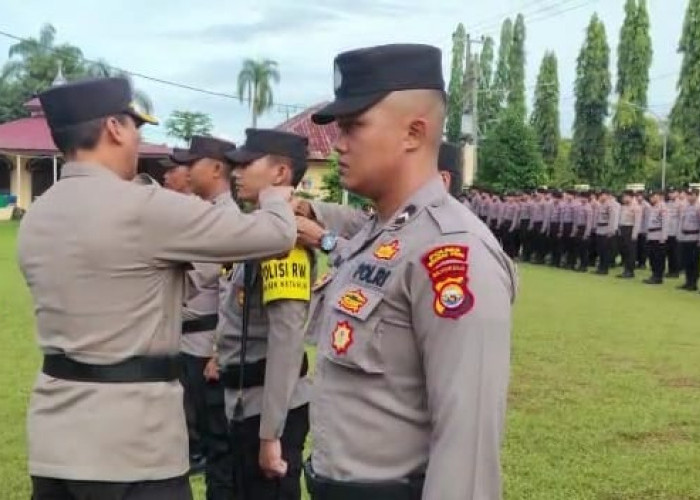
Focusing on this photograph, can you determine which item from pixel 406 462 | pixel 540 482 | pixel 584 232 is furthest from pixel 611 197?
pixel 406 462

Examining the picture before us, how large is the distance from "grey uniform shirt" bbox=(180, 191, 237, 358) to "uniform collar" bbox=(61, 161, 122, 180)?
2.18 metres

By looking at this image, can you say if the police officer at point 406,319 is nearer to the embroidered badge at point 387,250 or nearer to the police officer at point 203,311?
the embroidered badge at point 387,250

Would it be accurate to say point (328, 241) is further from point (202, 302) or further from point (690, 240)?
point (690, 240)

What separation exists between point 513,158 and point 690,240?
58.3ft

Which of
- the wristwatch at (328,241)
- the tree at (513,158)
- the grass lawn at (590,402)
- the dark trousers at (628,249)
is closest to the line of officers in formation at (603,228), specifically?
the dark trousers at (628,249)

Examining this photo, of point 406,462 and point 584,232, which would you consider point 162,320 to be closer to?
point 406,462

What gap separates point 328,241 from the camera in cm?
329

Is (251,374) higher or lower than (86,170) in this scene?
lower

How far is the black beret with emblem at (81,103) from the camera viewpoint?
8.95 ft

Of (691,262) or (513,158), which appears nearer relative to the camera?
(691,262)

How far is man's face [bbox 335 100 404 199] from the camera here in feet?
6.91

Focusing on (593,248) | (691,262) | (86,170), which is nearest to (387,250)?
(86,170)

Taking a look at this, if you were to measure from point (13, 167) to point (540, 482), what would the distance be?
42861 mm

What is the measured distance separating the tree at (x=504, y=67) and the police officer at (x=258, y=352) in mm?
59197
